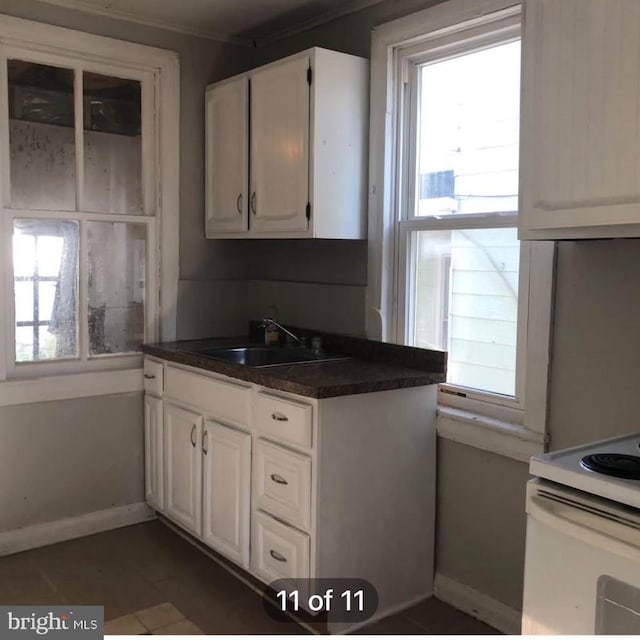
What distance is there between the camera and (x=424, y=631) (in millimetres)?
2475

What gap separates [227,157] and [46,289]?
1.03 metres

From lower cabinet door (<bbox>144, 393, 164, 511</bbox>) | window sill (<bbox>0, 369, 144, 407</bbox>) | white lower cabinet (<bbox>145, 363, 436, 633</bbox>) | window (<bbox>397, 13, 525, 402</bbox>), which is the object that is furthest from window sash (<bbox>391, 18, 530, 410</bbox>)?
window sill (<bbox>0, 369, 144, 407</bbox>)

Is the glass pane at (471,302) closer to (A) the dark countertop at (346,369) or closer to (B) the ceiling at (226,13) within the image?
(A) the dark countertop at (346,369)

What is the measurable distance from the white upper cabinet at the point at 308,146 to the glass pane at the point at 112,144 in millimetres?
571

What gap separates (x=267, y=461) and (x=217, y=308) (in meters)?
1.30

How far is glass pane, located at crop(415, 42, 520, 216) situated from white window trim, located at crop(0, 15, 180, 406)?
128 centimetres

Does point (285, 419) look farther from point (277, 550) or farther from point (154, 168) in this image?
point (154, 168)

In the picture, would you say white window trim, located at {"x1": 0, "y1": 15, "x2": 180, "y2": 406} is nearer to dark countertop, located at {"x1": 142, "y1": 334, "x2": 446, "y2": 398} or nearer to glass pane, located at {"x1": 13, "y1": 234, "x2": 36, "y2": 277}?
glass pane, located at {"x1": 13, "y1": 234, "x2": 36, "y2": 277}

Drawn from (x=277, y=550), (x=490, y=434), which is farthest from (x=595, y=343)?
(x=277, y=550)

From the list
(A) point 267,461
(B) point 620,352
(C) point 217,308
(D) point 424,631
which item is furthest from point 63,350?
(B) point 620,352

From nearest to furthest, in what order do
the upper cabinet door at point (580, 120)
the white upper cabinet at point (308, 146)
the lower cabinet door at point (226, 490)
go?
the upper cabinet door at point (580, 120) < the lower cabinet door at point (226, 490) < the white upper cabinet at point (308, 146)

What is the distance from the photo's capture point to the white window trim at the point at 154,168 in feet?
10.0

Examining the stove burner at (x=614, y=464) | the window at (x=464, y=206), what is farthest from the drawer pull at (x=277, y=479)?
the stove burner at (x=614, y=464)

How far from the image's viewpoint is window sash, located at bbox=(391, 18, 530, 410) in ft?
8.04
